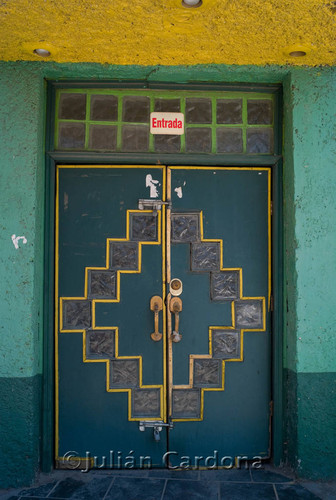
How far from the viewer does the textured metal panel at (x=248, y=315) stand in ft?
11.1

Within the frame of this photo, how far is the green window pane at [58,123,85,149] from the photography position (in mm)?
3359

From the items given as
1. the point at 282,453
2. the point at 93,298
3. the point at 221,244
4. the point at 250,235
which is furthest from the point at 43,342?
the point at 282,453

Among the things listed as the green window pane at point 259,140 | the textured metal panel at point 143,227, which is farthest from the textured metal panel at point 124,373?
the green window pane at point 259,140

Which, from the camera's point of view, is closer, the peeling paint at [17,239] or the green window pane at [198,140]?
the peeling paint at [17,239]

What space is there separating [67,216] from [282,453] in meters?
2.45

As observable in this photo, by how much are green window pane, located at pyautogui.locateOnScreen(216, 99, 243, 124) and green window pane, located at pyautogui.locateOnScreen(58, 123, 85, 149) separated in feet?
3.54

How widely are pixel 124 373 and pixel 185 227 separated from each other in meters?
1.22

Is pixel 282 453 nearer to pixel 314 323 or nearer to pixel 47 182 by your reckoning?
pixel 314 323

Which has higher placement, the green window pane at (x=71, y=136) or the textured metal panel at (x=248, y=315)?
the green window pane at (x=71, y=136)

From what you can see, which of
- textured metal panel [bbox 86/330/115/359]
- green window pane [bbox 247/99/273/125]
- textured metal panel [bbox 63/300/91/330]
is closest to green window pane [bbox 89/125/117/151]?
green window pane [bbox 247/99/273/125]

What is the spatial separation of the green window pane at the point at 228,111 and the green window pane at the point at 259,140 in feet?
0.47

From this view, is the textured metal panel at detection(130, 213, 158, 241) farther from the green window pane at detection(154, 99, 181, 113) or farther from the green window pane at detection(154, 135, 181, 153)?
the green window pane at detection(154, 99, 181, 113)

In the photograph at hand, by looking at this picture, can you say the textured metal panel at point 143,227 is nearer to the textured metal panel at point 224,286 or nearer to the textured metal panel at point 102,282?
the textured metal panel at point 102,282

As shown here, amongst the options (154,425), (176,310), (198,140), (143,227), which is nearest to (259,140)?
(198,140)
